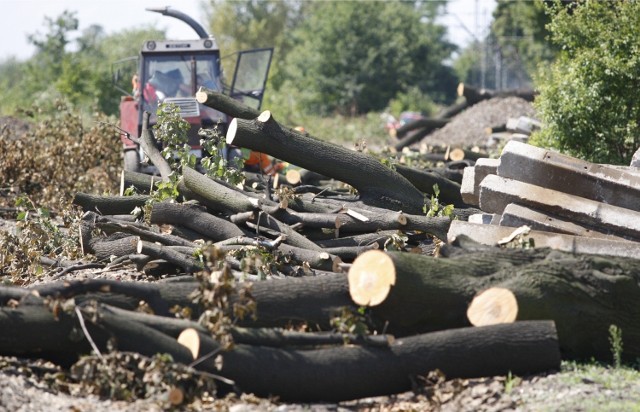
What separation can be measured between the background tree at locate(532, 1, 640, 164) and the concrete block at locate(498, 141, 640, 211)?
4942 mm

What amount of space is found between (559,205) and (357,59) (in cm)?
4200

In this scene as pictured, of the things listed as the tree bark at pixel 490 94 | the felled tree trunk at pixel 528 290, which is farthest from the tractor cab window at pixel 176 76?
the tree bark at pixel 490 94

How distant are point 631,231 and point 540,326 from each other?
7.90 ft

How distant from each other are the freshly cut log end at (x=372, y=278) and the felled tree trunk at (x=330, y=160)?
140 inches

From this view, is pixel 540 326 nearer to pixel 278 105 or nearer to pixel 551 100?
pixel 551 100

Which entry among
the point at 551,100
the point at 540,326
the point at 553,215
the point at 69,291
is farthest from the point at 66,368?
the point at 551,100

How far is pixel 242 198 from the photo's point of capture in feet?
33.6

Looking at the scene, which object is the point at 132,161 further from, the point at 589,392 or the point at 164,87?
the point at 589,392

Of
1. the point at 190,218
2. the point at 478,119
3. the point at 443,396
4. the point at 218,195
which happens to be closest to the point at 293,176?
the point at 218,195

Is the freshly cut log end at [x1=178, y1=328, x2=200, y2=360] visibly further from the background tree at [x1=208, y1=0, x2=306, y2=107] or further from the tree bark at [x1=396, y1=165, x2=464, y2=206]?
the background tree at [x1=208, y1=0, x2=306, y2=107]

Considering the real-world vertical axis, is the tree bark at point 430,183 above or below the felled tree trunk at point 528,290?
above

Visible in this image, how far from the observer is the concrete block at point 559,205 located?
9.20 metres

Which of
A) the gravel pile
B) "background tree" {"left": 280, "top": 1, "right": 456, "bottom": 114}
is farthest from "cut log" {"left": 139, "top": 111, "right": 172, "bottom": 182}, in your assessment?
"background tree" {"left": 280, "top": 1, "right": 456, "bottom": 114}

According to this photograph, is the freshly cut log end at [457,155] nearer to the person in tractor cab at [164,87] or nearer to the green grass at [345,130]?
the person in tractor cab at [164,87]
